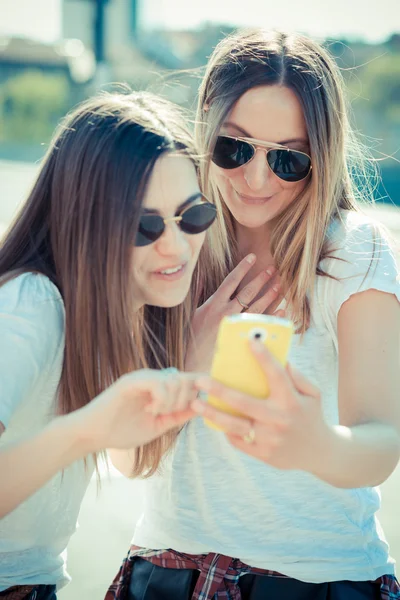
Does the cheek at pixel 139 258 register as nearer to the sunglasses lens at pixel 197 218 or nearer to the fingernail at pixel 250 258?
the sunglasses lens at pixel 197 218

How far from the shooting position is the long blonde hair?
8.14ft

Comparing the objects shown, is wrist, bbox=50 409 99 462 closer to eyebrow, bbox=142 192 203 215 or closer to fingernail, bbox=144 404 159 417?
fingernail, bbox=144 404 159 417

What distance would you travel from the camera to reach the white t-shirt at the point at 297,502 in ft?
7.75

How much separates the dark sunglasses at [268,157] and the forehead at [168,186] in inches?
15.5

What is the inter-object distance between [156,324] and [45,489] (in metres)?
0.66

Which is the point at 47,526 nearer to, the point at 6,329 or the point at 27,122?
the point at 6,329

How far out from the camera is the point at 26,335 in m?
1.89

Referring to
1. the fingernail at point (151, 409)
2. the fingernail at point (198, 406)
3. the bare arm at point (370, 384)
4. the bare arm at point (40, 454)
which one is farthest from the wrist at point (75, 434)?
the bare arm at point (370, 384)

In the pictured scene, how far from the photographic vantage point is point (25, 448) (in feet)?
5.68

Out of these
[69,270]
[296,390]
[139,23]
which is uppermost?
[139,23]

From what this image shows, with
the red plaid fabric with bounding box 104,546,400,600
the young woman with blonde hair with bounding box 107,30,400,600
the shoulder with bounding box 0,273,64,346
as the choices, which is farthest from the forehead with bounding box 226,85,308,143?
the red plaid fabric with bounding box 104,546,400,600

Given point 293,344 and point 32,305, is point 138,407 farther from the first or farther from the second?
point 293,344

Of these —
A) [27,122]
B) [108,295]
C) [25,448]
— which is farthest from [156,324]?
[27,122]

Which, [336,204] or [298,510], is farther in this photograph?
[336,204]
